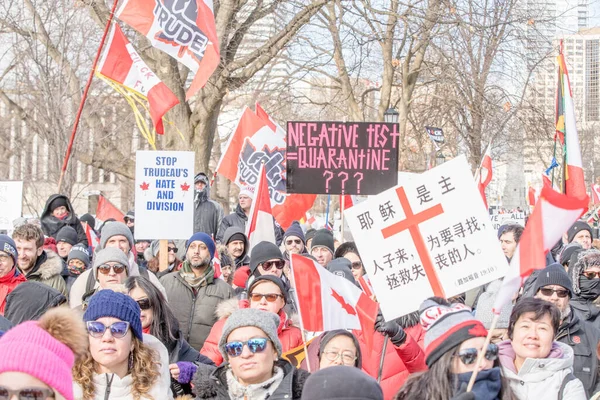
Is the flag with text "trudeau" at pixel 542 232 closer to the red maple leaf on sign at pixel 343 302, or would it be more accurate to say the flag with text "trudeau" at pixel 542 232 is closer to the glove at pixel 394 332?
the glove at pixel 394 332

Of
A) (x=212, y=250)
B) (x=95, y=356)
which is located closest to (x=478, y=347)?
(x=95, y=356)

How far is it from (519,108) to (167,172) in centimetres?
1336

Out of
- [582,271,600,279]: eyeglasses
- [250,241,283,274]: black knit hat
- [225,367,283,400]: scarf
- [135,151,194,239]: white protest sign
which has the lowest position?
[225,367,283,400]: scarf

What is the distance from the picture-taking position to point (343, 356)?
16.3ft

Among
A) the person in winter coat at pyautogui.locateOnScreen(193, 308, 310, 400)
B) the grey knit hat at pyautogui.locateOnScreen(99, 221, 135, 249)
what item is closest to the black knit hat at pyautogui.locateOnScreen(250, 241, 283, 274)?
the grey knit hat at pyautogui.locateOnScreen(99, 221, 135, 249)

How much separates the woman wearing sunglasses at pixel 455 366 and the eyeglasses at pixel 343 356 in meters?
0.99

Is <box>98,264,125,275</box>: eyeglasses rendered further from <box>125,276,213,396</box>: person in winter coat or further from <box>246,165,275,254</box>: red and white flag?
<box>246,165,275,254</box>: red and white flag

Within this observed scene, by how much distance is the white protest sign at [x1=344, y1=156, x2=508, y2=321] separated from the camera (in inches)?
209

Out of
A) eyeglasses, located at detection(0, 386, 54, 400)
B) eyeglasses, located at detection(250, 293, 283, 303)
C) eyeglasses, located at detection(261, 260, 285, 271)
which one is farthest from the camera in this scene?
Result: eyeglasses, located at detection(261, 260, 285, 271)

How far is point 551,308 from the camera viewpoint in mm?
4934

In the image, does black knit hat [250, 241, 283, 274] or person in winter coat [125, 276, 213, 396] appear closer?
person in winter coat [125, 276, 213, 396]

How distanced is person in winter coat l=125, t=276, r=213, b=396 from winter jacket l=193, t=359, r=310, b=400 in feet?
1.80

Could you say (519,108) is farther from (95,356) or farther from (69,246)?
(95,356)

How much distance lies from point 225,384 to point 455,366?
120cm
